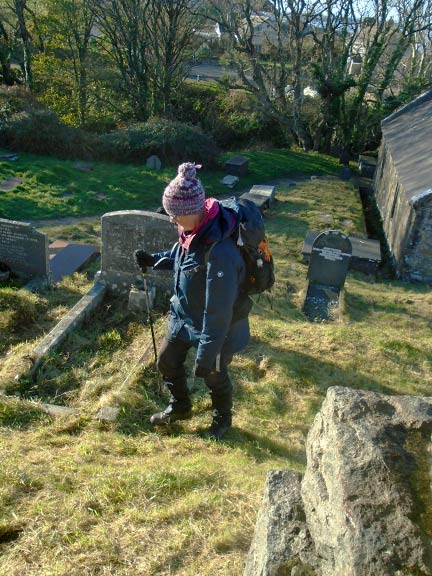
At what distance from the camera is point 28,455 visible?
4.30 metres

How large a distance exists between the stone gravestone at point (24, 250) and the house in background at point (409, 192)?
31.2ft

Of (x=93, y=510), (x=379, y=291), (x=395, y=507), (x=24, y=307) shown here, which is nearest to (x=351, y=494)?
(x=395, y=507)

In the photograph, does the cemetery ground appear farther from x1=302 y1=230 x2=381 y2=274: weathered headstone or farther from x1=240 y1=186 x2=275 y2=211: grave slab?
x1=240 y1=186 x2=275 y2=211: grave slab

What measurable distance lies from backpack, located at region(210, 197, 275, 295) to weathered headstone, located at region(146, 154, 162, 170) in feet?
55.2

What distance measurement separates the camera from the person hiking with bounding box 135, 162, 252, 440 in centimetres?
385

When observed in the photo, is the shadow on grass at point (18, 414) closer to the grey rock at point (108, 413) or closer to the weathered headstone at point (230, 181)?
the grey rock at point (108, 413)

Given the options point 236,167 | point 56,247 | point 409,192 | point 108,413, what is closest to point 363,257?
point 409,192

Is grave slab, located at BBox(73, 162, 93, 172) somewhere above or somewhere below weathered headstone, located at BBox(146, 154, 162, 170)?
below

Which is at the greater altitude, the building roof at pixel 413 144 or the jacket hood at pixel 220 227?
the building roof at pixel 413 144

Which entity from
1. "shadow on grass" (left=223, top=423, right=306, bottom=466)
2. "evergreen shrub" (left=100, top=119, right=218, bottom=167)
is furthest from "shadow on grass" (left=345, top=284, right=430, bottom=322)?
"evergreen shrub" (left=100, top=119, right=218, bottom=167)

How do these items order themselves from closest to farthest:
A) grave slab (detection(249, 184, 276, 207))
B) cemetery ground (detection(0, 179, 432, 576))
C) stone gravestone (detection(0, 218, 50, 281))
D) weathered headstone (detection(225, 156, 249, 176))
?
cemetery ground (detection(0, 179, 432, 576))
stone gravestone (detection(0, 218, 50, 281))
grave slab (detection(249, 184, 276, 207))
weathered headstone (detection(225, 156, 249, 176))

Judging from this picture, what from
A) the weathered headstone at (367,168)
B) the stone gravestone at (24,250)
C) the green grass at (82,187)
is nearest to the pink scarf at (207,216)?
the stone gravestone at (24,250)

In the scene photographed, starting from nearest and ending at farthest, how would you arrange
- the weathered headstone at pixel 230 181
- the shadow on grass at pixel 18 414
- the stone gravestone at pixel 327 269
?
the shadow on grass at pixel 18 414, the stone gravestone at pixel 327 269, the weathered headstone at pixel 230 181

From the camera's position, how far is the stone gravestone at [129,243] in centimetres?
756
